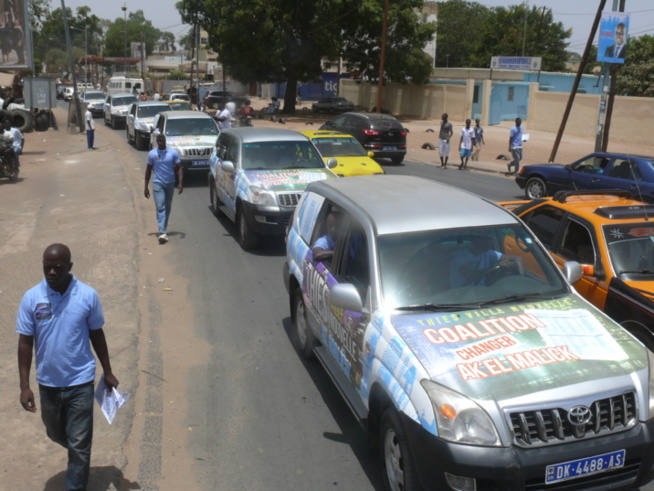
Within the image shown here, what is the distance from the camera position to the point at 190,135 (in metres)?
18.3

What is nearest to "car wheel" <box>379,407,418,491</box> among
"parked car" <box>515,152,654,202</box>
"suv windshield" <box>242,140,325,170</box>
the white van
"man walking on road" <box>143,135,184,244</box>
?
"man walking on road" <box>143,135,184,244</box>

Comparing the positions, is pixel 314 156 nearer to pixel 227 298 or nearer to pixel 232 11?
pixel 227 298

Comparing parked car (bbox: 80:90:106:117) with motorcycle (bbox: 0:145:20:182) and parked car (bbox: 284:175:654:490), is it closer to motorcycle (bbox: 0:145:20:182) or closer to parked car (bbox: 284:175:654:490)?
motorcycle (bbox: 0:145:20:182)

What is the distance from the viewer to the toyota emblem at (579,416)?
3721mm

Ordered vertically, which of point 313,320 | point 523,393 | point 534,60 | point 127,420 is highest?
point 534,60

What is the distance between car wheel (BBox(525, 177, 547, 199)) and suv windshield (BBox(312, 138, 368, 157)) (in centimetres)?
392

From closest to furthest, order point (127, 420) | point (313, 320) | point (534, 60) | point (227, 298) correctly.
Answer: point (127, 420) < point (313, 320) < point (227, 298) < point (534, 60)

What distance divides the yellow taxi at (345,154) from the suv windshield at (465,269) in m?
9.85

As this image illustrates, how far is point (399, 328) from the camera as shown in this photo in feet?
14.3

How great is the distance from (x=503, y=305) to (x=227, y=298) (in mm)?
4801

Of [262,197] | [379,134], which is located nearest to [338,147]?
[262,197]

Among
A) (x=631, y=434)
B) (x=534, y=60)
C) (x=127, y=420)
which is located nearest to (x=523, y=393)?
(x=631, y=434)

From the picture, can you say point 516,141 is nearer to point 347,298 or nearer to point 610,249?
point 610,249

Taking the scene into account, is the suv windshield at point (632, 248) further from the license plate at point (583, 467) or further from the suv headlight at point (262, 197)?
the suv headlight at point (262, 197)
